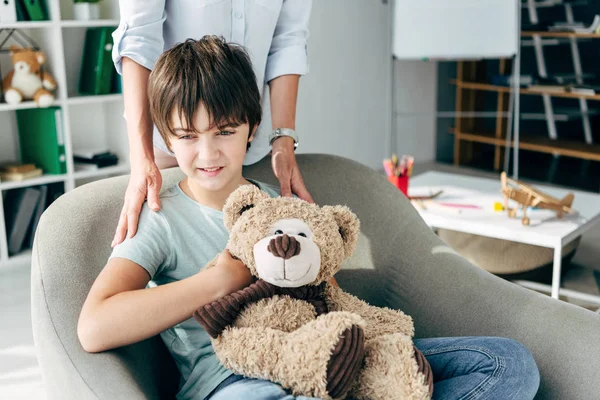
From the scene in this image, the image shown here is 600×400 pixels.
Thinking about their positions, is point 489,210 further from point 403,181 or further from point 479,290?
point 479,290

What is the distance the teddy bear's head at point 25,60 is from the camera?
9.44 ft

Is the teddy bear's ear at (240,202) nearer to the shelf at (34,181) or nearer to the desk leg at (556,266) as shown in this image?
the desk leg at (556,266)

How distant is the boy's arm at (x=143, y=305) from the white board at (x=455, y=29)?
298 cm

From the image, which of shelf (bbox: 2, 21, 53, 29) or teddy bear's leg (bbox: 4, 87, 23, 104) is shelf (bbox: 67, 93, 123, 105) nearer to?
teddy bear's leg (bbox: 4, 87, 23, 104)

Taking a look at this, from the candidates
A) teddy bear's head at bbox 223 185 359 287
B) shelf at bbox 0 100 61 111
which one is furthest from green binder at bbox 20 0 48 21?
teddy bear's head at bbox 223 185 359 287

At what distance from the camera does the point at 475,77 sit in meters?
4.95

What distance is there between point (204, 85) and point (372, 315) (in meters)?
0.46

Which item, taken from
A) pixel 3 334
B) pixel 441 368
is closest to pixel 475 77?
pixel 3 334

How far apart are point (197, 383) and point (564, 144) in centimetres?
403

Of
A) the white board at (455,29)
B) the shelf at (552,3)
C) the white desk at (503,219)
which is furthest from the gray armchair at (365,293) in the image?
the shelf at (552,3)

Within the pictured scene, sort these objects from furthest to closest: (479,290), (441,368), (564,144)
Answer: (564,144)
(479,290)
(441,368)

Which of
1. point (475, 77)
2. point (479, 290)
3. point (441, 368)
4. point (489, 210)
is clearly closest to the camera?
point (441, 368)

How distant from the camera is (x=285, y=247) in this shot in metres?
0.95

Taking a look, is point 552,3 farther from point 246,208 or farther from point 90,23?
point 246,208
